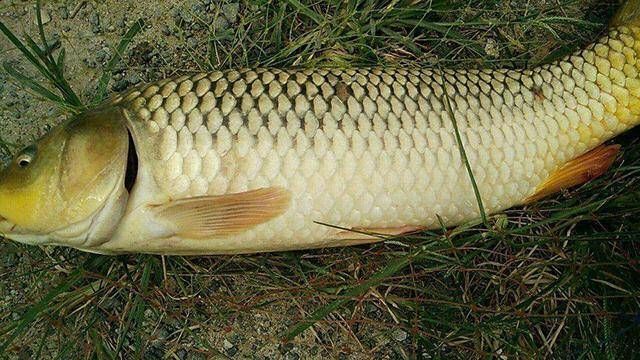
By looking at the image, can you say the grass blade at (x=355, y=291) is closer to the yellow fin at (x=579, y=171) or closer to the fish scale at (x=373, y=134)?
the fish scale at (x=373, y=134)

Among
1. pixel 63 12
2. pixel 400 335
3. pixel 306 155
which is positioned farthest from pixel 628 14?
pixel 63 12

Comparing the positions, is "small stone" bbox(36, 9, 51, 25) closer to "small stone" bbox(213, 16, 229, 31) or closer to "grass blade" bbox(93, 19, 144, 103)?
"grass blade" bbox(93, 19, 144, 103)

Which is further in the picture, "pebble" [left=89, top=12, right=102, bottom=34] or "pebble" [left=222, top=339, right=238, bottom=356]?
"pebble" [left=89, top=12, right=102, bottom=34]

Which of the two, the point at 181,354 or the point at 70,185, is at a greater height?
Result: the point at 70,185

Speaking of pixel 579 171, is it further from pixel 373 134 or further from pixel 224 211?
pixel 224 211

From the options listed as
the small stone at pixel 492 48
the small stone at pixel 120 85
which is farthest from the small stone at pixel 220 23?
the small stone at pixel 492 48

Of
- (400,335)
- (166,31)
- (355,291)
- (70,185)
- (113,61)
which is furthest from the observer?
(166,31)

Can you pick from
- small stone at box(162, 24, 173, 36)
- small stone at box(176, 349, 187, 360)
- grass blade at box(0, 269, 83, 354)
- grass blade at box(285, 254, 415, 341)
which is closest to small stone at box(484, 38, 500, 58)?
grass blade at box(285, 254, 415, 341)
